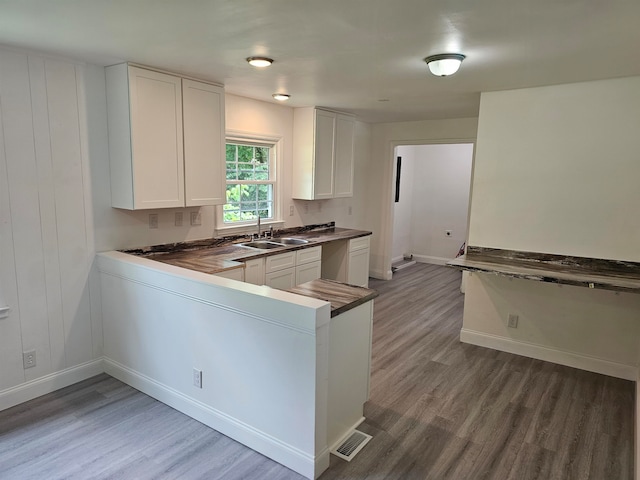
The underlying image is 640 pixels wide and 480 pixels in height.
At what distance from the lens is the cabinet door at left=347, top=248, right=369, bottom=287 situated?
5.17m

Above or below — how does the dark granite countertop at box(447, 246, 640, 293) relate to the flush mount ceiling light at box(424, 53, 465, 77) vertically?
below

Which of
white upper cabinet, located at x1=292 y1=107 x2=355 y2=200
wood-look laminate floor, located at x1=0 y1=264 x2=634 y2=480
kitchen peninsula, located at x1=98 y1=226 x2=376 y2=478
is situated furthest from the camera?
white upper cabinet, located at x1=292 y1=107 x2=355 y2=200

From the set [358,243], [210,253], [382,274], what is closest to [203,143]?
[210,253]

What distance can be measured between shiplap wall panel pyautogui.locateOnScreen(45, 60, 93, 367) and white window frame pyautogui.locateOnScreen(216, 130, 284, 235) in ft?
4.27

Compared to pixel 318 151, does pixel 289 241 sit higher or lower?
lower

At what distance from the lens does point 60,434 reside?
2.52 meters

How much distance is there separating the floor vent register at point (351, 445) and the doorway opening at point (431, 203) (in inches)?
191

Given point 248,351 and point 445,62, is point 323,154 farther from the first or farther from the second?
point 248,351

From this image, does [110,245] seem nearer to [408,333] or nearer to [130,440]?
[130,440]

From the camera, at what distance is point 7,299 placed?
272 centimetres

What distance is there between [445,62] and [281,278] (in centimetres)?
236

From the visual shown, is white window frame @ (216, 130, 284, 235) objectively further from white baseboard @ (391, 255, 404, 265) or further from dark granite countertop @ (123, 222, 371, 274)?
white baseboard @ (391, 255, 404, 265)

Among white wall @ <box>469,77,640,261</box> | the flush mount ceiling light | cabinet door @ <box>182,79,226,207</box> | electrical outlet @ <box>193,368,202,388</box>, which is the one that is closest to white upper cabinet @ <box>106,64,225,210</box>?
cabinet door @ <box>182,79,226,207</box>

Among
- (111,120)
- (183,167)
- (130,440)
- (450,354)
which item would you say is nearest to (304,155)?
(183,167)
